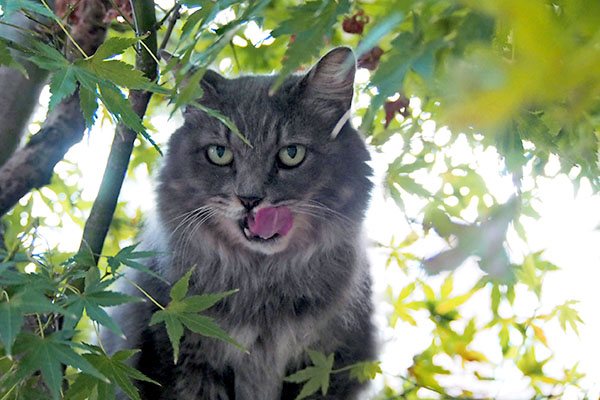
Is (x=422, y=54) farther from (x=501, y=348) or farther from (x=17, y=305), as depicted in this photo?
(x=501, y=348)

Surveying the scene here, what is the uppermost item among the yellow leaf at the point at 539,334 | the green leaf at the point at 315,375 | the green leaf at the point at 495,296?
the green leaf at the point at 315,375

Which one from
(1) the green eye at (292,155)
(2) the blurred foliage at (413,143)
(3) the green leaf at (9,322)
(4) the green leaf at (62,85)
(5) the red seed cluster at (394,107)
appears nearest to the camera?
(2) the blurred foliage at (413,143)

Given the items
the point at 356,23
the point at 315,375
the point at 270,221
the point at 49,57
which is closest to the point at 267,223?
the point at 270,221

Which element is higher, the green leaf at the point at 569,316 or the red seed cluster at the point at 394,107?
the red seed cluster at the point at 394,107

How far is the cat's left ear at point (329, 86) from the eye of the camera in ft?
5.18

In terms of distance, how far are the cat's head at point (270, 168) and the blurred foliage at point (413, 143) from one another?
15cm

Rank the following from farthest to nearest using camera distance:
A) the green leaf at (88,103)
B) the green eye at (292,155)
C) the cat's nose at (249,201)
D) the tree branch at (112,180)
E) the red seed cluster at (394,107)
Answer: the red seed cluster at (394,107)
the green eye at (292,155)
the cat's nose at (249,201)
the tree branch at (112,180)
the green leaf at (88,103)

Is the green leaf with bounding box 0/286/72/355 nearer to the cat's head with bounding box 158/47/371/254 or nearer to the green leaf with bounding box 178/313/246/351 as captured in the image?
the green leaf with bounding box 178/313/246/351

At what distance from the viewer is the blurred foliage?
39cm

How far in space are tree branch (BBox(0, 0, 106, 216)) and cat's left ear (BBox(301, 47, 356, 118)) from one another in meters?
0.59

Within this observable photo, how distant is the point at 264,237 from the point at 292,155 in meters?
0.24

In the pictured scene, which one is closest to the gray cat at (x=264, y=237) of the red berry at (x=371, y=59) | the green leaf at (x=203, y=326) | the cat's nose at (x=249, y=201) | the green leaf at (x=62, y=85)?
the cat's nose at (x=249, y=201)

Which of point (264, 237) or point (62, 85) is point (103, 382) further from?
point (264, 237)

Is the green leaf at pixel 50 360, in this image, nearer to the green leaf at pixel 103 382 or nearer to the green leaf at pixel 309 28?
the green leaf at pixel 103 382
